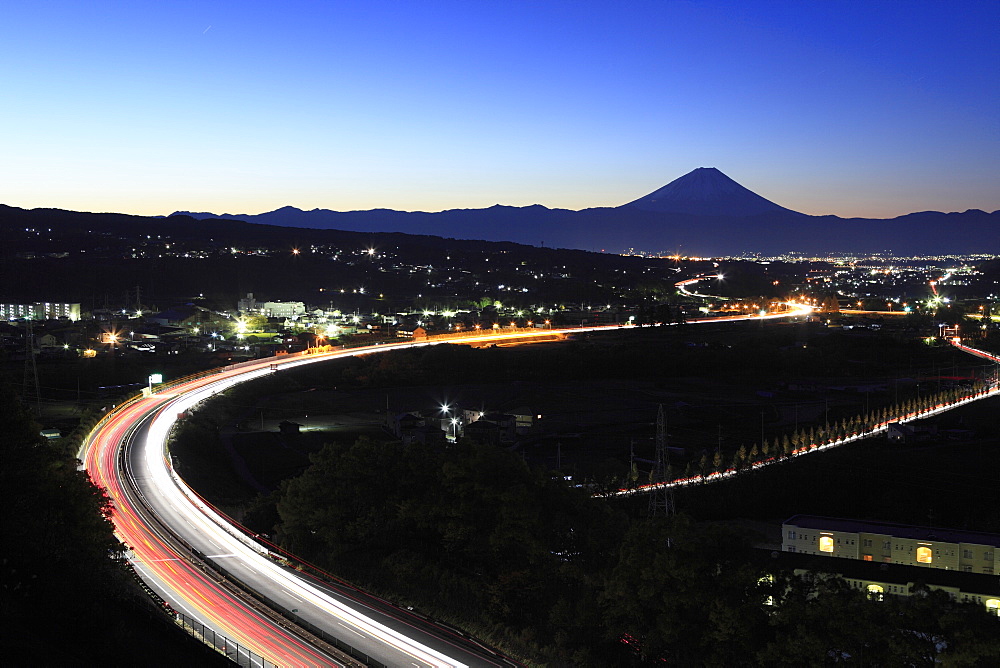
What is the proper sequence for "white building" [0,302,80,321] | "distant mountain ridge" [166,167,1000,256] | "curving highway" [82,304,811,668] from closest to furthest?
1. "curving highway" [82,304,811,668]
2. "white building" [0,302,80,321]
3. "distant mountain ridge" [166,167,1000,256]

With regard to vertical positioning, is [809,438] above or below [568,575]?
below

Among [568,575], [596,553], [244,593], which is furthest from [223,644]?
[596,553]

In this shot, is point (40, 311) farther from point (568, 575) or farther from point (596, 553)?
point (568, 575)

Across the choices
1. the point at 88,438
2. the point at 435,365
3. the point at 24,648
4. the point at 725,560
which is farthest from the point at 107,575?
the point at 435,365

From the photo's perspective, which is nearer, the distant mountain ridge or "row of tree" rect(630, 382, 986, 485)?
"row of tree" rect(630, 382, 986, 485)

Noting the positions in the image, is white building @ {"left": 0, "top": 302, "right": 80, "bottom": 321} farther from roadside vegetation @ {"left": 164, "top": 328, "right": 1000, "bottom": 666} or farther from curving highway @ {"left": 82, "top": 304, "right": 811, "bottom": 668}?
curving highway @ {"left": 82, "top": 304, "right": 811, "bottom": 668}

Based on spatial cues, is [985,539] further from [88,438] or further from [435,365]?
[435,365]

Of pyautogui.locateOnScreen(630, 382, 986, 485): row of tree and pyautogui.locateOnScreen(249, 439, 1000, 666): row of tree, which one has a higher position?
pyautogui.locateOnScreen(249, 439, 1000, 666): row of tree

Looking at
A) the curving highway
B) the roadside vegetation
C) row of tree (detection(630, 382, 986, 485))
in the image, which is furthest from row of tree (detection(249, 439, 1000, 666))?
row of tree (detection(630, 382, 986, 485))
